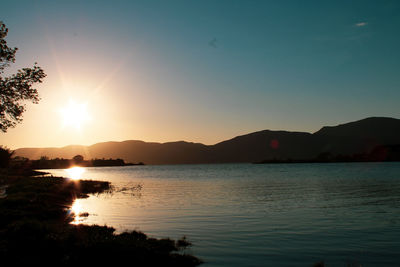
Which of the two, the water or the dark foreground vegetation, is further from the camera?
the water

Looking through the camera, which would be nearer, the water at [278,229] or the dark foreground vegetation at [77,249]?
the dark foreground vegetation at [77,249]

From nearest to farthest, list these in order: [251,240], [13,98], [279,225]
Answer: [251,240], [279,225], [13,98]

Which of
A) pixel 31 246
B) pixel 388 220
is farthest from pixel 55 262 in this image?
pixel 388 220

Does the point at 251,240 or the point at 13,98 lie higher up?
A: the point at 13,98

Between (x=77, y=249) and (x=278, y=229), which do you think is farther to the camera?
(x=278, y=229)

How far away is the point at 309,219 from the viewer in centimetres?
2669

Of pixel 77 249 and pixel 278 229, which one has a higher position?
pixel 77 249

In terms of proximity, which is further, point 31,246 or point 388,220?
point 388,220

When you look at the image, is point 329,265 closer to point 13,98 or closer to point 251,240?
point 251,240

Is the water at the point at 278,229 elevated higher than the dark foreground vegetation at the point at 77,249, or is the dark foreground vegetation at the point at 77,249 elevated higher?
the dark foreground vegetation at the point at 77,249

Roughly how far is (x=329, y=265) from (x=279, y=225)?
9415 mm

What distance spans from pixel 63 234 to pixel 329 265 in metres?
13.6

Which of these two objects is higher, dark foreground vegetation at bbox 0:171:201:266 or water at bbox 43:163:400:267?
dark foreground vegetation at bbox 0:171:201:266

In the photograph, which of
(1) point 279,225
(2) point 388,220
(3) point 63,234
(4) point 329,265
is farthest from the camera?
(2) point 388,220
